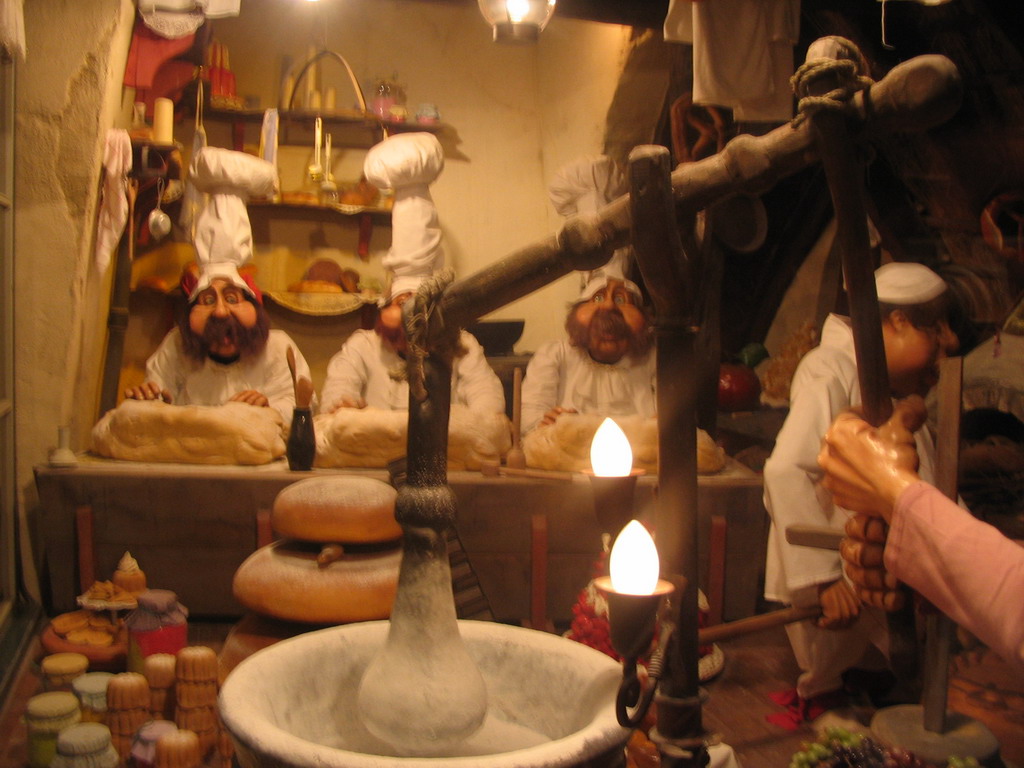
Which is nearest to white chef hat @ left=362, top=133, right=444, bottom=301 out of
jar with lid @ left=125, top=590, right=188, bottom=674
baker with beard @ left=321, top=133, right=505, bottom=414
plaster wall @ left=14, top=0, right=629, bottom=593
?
baker with beard @ left=321, top=133, right=505, bottom=414

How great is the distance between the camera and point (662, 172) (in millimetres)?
692

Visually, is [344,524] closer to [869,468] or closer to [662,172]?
[869,468]

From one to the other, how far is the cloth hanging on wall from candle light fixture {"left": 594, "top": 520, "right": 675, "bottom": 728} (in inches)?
78.2

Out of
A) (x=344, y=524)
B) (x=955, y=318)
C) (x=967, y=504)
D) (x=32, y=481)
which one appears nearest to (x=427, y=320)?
(x=344, y=524)

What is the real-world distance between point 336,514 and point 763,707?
1.37 meters

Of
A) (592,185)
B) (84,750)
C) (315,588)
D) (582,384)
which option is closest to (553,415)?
(582,384)

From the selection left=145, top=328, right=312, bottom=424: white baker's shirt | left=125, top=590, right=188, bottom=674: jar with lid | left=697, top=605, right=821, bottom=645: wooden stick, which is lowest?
left=125, top=590, right=188, bottom=674: jar with lid

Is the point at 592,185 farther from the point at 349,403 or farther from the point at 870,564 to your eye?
the point at 870,564

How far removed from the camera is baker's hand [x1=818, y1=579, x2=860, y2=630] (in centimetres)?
196

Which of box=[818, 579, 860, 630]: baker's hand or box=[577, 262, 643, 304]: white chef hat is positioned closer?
box=[818, 579, 860, 630]: baker's hand

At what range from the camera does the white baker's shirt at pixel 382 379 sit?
12.1 ft

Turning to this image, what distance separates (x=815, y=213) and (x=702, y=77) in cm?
171

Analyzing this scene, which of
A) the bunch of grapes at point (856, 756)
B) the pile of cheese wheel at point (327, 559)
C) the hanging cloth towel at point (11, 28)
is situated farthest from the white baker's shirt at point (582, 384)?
the hanging cloth towel at point (11, 28)

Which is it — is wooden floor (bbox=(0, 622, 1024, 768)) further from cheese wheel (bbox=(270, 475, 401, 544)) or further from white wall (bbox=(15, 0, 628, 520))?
white wall (bbox=(15, 0, 628, 520))
